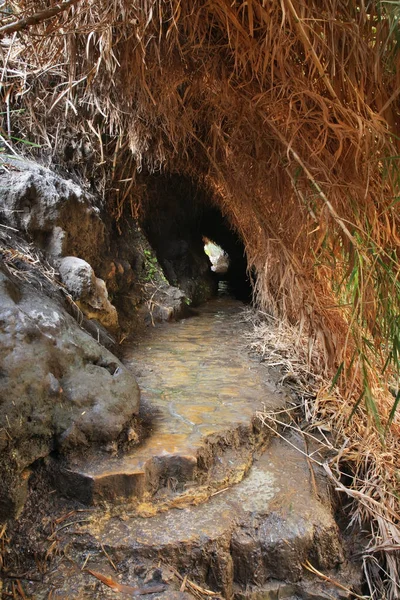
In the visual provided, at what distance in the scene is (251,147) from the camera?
6.57 feet

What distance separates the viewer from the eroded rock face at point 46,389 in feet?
5.35

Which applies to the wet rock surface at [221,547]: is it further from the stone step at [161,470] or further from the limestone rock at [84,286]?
the limestone rock at [84,286]

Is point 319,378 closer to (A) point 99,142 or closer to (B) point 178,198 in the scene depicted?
(A) point 99,142

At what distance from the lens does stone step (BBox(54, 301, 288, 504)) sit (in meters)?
1.74

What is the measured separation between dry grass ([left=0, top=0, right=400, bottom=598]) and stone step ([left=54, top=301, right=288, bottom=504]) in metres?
0.54

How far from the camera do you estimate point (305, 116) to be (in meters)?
1.57

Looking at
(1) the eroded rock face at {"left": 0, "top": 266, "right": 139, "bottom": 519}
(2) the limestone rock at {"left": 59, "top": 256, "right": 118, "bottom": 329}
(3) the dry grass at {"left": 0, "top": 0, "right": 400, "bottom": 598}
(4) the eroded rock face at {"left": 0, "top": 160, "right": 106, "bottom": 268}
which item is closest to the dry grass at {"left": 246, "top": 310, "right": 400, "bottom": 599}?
(3) the dry grass at {"left": 0, "top": 0, "right": 400, "bottom": 598}

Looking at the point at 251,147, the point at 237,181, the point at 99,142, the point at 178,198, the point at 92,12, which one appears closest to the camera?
the point at 92,12

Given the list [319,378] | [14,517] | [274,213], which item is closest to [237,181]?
[274,213]

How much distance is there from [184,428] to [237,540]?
1.80 ft

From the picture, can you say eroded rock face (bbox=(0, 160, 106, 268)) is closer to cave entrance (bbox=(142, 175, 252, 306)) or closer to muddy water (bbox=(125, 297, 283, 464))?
muddy water (bbox=(125, 297, 283, 464))

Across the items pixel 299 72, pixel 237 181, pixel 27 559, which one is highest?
pixel 299 72

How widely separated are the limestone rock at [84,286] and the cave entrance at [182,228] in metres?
1.94

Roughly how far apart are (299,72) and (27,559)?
1820mm
